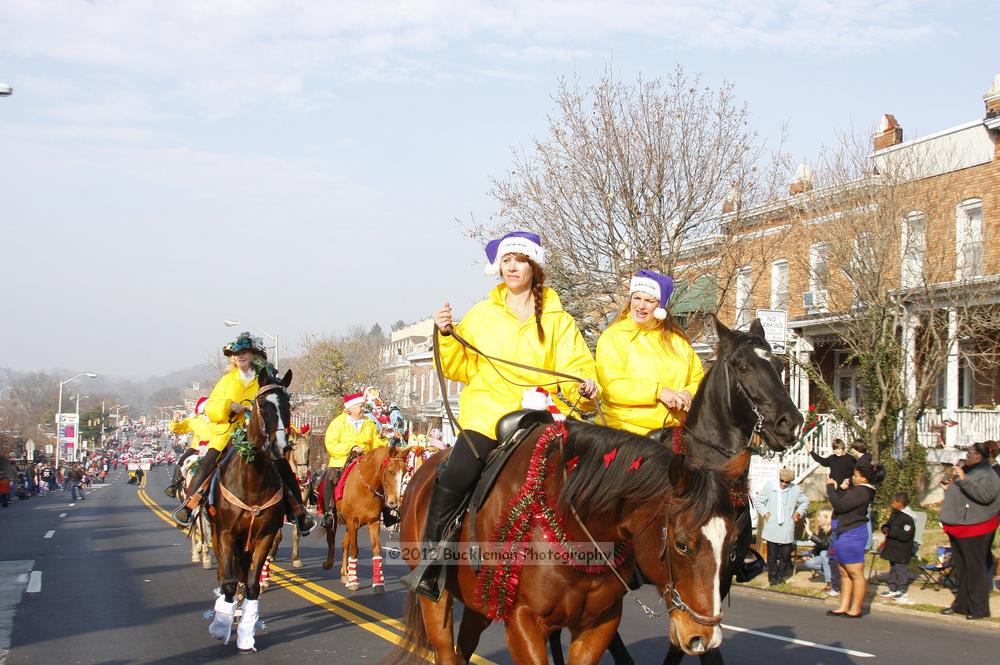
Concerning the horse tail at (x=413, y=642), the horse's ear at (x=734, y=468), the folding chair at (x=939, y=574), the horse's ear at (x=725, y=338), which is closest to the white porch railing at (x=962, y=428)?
the folding chair at (x=939, y=574)

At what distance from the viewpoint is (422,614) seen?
6586mm

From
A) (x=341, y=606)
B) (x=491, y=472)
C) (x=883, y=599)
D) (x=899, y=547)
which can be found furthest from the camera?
(x=883, y=599)

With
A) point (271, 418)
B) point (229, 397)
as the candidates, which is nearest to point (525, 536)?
point (271, 418)

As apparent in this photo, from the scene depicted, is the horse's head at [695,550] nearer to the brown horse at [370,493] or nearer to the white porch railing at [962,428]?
the brown horse at [370,493]

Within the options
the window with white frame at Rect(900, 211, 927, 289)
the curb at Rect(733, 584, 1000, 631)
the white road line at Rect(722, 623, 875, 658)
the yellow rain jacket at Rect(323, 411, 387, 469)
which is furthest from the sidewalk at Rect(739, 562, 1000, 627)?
the window with white frame at Rect(900, 211, 927, 289)

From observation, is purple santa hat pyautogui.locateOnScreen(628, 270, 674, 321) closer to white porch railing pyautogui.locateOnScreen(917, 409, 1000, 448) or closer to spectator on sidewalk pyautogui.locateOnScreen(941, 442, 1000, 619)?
spectator on sidewalk pyautogui.locateOnScreen(941, 442, 1000, 619)

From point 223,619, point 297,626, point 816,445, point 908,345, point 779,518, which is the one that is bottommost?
point 297,626

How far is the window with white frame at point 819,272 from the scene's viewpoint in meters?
24.0

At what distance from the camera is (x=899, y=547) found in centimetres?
1387

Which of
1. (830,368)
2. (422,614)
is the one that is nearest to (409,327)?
(830,368)

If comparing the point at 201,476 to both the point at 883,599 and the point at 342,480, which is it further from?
the point at 883,599

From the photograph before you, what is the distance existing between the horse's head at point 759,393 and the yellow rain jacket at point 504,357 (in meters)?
1.32

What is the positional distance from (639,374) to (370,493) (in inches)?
307

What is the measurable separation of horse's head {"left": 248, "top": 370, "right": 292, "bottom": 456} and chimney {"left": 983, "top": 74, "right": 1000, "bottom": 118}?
21.9m
